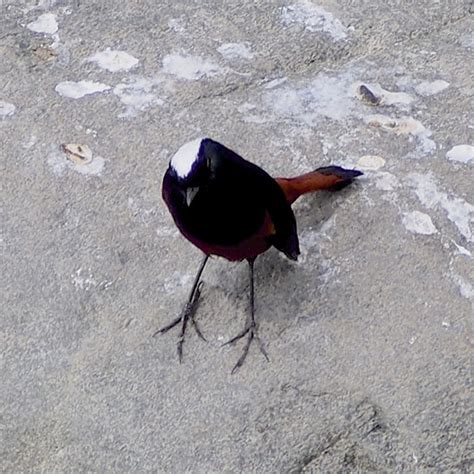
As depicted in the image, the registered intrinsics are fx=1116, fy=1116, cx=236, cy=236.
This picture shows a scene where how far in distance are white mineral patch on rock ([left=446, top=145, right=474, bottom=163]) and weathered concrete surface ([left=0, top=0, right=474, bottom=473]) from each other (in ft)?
0.09

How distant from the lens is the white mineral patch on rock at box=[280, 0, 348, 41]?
384cm

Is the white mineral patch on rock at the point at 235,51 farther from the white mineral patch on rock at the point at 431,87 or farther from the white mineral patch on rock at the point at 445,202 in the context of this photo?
the white mineral patch on rock at the point at 445,202

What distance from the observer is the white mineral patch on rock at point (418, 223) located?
307 centimetres

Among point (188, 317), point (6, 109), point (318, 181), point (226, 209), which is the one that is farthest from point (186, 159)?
point (6, 109)

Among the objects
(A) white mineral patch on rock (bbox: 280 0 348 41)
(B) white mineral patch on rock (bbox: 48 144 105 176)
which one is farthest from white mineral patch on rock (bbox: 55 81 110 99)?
(A) white mineral patch on rock (bbox: 280 0 348 41)

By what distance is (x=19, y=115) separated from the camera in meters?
3.51

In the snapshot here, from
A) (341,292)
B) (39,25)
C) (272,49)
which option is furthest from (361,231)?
(39,25)

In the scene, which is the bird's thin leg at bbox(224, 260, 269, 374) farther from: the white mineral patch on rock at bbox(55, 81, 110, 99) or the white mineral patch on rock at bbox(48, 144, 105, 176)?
the white mineral patch on rock at bbox(55, 81, 110, 99)

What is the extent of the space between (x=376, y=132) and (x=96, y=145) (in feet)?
2.80

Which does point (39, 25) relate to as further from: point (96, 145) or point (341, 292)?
point (341, 292)

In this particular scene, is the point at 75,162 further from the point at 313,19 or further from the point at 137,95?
the point at 313,19

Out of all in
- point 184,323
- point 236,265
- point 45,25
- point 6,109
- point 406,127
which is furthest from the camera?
point 45,25

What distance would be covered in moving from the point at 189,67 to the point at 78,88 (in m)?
0.38

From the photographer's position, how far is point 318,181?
10.1 feet
